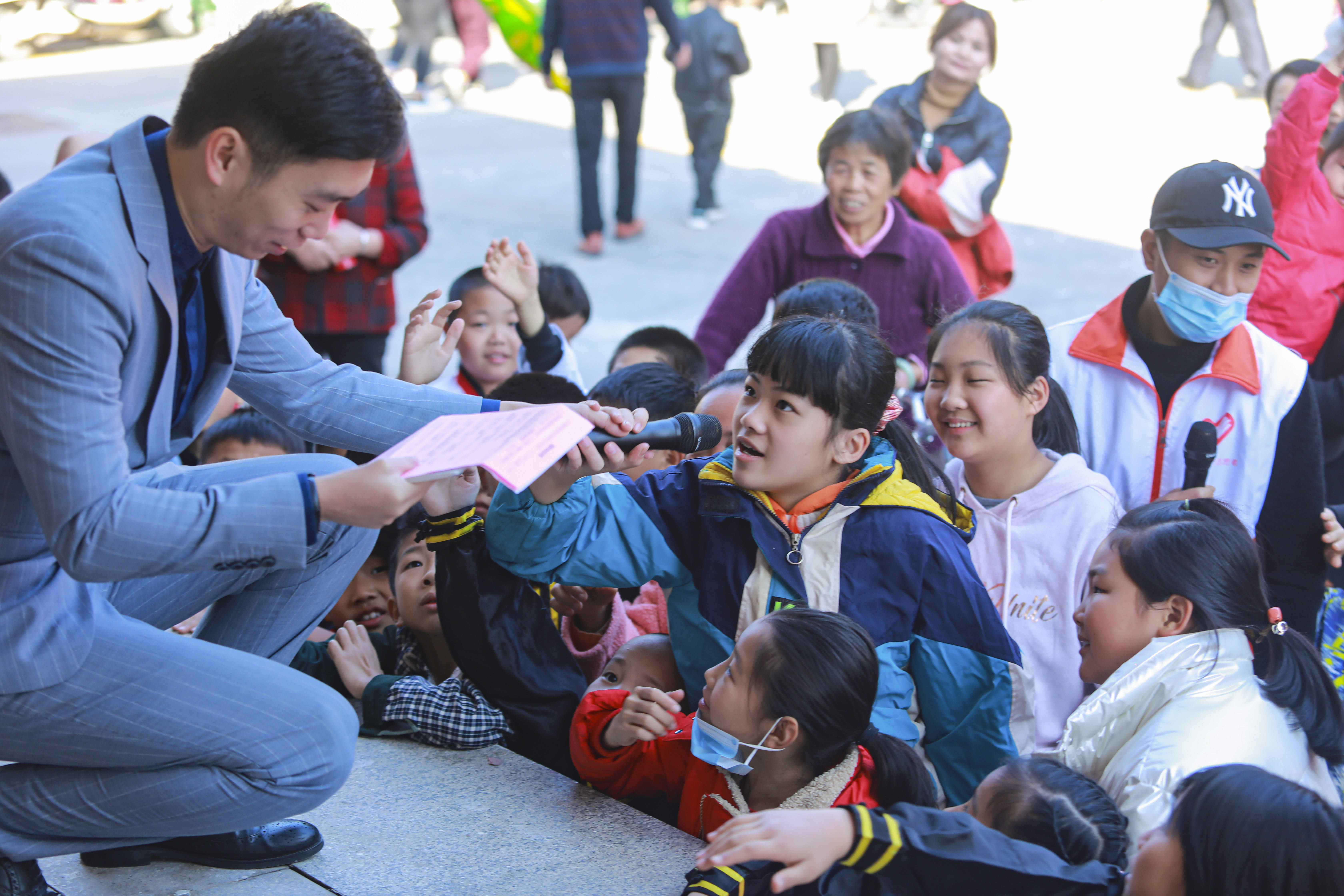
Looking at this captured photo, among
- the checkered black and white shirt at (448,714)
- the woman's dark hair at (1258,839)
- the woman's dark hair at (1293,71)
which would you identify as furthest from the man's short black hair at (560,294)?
the woman's dark hair at (1258,839)

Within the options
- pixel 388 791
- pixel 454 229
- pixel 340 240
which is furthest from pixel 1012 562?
pixel 454 229

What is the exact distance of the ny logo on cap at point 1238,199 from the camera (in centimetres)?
311

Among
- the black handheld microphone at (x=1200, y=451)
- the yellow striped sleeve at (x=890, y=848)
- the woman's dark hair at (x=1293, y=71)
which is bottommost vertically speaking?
the yellow striped sleeve at (x=890, y=848)

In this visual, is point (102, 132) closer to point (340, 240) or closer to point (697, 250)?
point (697, 250)

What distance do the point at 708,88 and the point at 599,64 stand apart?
125 cm

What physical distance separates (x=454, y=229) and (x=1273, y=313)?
6.03 meters

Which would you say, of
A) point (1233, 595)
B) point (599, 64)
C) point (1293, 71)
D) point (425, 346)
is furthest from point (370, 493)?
point (599, 64)

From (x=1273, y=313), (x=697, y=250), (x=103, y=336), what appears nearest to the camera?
(x=103, y=336)

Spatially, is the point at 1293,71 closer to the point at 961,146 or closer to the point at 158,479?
the point at 961,146

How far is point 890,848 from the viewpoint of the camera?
161 centimetres

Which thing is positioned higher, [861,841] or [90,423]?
[90,423]

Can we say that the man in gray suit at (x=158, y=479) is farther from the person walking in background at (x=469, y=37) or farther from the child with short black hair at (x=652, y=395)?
the person walking in background at (x=469, y=37)

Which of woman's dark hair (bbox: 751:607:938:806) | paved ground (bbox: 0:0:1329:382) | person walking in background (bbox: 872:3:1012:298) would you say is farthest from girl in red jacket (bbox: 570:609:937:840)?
paved ground (bbox: 0:0:1329:382)

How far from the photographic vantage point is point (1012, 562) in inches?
112
